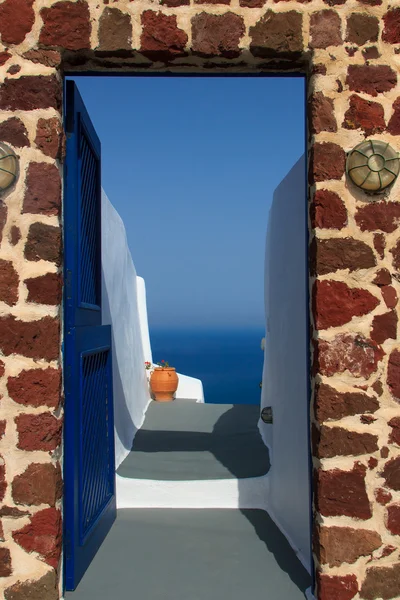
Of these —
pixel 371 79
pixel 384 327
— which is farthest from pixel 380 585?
pixel 371 79

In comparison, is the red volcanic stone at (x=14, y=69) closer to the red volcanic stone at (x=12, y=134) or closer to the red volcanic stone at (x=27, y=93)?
the red volcanic stone at (x=27, y=93)

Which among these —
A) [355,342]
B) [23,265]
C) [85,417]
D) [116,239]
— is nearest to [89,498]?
[85,417]

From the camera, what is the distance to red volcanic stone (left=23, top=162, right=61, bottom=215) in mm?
2566

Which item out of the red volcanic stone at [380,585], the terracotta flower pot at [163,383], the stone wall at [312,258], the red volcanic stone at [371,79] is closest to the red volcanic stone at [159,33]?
the stone wall at [312,258]

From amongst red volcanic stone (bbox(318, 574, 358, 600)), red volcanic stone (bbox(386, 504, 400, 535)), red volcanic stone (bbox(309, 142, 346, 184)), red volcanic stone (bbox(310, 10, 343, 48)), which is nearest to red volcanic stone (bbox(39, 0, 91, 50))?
red volcanic stone (bbox(310, 10, 343, 48))

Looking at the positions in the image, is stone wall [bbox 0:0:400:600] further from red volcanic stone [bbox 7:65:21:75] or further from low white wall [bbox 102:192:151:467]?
low white wall [bbox 102:192:151:467]

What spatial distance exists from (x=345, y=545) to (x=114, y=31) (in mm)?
2476

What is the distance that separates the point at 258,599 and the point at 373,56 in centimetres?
257

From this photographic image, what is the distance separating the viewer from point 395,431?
252cm

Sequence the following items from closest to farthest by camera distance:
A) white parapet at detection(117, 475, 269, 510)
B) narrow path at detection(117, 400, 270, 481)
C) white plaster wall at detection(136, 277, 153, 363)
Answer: white parapet at detection(117, 475, 269, 510) → narrow path at detection(117, 400, 270, 481) → white plaster wall at detection(136, 277, 153, 363)

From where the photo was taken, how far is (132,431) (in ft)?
20.1

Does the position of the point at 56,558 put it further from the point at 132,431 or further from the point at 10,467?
the point at 132,431

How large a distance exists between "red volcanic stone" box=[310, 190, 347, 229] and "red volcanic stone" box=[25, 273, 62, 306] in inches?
47.5

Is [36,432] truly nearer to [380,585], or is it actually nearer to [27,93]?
[27,93]
